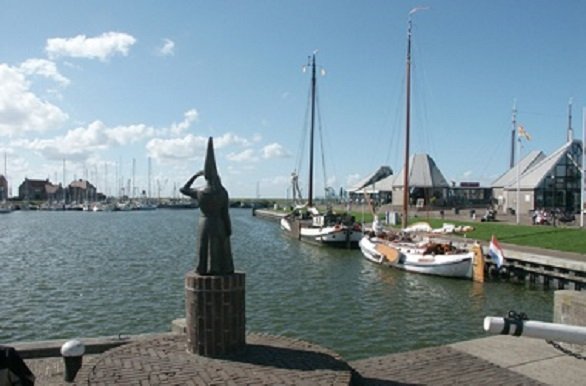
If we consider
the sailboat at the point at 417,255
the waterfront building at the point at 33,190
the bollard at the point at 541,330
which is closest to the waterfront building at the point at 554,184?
the sailboat at the point at 417,255

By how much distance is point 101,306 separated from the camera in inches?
810

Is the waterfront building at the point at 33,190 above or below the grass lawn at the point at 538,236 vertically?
above

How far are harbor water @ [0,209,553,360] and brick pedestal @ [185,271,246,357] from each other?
6.23 metres

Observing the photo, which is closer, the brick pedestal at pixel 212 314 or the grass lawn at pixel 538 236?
the brick pedestal at pixel 212 314

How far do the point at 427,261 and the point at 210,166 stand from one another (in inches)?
868

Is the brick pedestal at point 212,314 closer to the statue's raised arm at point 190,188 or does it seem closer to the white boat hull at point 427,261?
the statue's raised arm at point 190,188

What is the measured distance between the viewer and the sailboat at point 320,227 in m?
44.4

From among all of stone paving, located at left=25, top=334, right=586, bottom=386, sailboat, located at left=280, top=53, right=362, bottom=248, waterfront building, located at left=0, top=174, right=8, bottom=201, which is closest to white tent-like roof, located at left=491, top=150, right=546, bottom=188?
sailboat, located at left=280, top=53, right=362, bottom=248

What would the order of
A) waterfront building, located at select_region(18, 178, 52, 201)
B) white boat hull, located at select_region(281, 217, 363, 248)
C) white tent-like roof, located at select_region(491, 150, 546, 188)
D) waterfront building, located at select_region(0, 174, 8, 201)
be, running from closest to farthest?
white boat hull, located at select_region(281, 217, 363, 248) → white tent-like roof, located at select_region(491, 150, 546, 188) → waterfront building, located at select_region(0, 174, 8, 201) → waterfront building, located at select_region(18, 178, 52, 201)

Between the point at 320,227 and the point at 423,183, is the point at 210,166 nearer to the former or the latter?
the point at 320,227

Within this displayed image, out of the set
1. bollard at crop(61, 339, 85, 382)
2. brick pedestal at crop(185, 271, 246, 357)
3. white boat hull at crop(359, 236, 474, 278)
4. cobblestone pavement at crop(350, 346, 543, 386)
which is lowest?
white boat hull at crop(359, 236, 474, 278)

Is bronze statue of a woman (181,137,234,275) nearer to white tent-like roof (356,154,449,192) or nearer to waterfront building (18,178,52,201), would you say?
white tent-like roof (356,154,449,192)

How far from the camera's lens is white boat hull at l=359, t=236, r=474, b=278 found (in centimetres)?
2741

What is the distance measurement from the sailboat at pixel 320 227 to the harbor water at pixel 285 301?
24.6 ft
